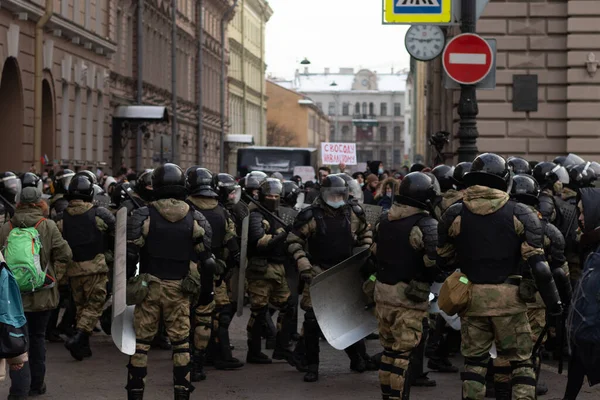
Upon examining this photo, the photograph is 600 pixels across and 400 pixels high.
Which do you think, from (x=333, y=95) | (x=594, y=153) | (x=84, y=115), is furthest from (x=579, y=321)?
(x=333, y=95)

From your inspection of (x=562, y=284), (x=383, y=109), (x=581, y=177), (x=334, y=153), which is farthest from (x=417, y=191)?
(x=383, y=109)

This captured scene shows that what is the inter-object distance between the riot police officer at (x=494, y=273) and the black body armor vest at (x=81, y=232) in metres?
4.76

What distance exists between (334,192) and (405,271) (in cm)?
168

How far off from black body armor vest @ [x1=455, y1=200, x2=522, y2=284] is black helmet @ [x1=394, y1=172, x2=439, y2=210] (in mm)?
884

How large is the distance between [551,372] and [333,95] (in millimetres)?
148597

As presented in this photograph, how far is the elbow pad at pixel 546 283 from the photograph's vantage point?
7539 mm

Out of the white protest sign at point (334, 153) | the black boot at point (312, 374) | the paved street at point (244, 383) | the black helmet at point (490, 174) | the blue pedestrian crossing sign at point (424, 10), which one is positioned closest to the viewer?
the black helmet at point (490, 174)

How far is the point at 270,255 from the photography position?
448 inches

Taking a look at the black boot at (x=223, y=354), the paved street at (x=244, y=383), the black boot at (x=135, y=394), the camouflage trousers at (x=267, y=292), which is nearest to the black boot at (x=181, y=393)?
the black boot at (x=135, y=394)

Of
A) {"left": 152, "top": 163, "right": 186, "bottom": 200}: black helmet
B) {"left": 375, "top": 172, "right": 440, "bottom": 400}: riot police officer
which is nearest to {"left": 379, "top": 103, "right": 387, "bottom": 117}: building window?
{"left": 375, "top": 172, "right": 440, "bottom": 400}: riot police officer

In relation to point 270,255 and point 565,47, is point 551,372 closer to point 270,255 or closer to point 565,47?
point 270,255

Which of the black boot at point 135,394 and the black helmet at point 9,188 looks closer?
the black boot at point 135,394

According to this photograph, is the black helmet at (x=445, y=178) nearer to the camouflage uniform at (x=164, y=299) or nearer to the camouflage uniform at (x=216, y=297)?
the camouflage uniform at (x=216, y=297)

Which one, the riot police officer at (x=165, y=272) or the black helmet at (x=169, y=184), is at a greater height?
the black helmet at (x=169, y=184)
